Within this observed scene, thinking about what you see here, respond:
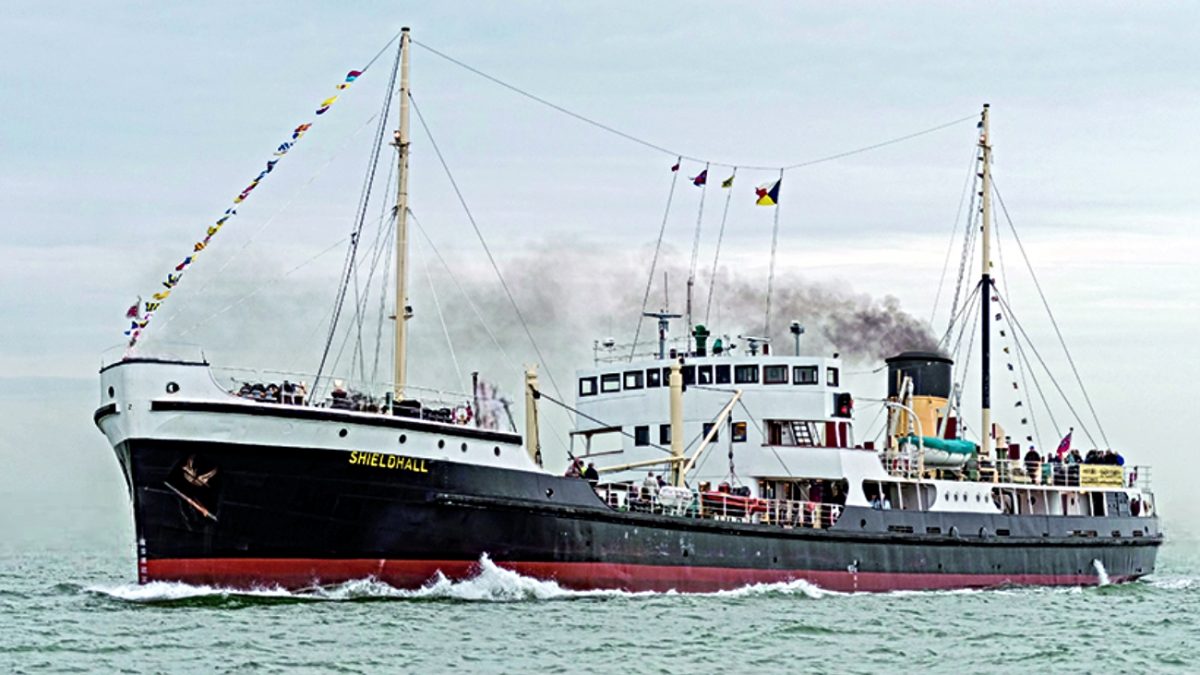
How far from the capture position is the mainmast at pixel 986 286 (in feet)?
156

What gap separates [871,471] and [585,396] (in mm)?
7472

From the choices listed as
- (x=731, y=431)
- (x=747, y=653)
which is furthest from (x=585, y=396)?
(x=747, y=653)

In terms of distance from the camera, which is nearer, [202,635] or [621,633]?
[202,635]

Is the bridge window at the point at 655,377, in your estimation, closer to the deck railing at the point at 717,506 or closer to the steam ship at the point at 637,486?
the steam ship at the point at 637,486

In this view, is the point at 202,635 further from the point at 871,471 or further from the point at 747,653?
the point at 871,471

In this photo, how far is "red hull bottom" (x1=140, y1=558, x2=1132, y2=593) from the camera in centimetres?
3169

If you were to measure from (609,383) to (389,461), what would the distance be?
12123mm

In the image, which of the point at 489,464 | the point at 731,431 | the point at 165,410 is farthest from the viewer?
the point at 731,431

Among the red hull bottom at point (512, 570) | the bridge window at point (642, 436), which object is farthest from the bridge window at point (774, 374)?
the red hull bottom at point (512, 570)

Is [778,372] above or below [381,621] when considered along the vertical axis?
above

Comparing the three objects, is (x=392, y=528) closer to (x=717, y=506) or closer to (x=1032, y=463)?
(x=717, y=506)

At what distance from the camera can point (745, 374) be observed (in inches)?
1644

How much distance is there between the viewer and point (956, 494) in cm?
4359

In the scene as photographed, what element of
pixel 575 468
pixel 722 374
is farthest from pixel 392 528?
pixel 722 374
